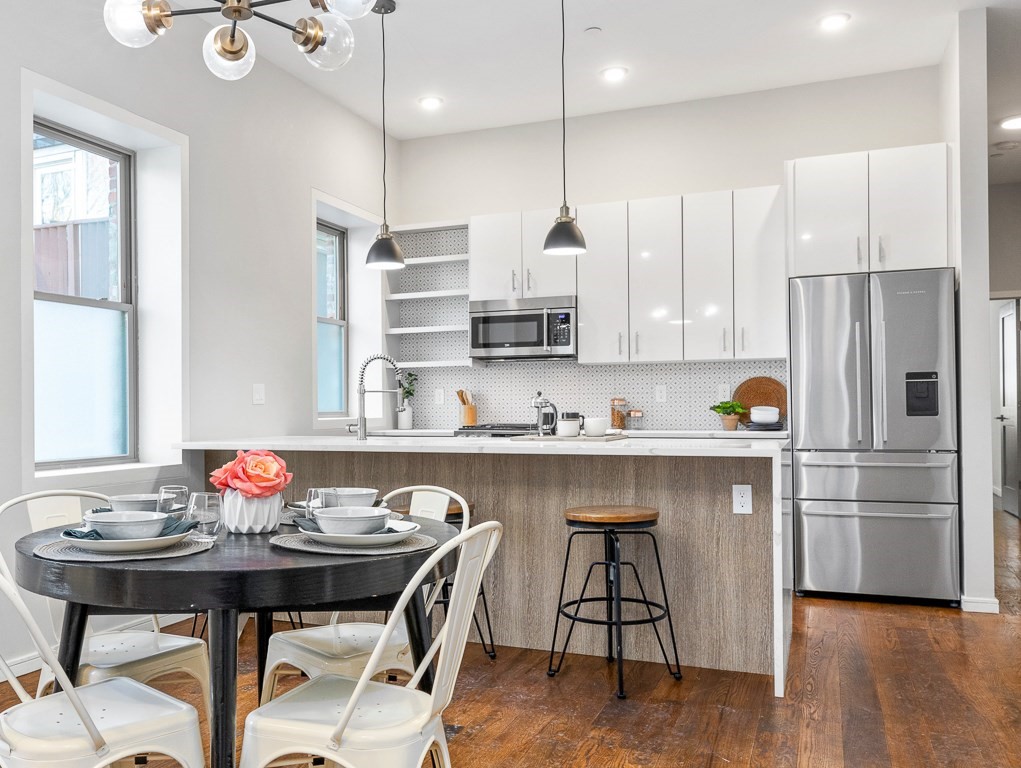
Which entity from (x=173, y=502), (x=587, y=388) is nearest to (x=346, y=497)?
(x=173, y=502)

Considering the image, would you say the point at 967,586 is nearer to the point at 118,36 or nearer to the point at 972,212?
the point at 972,212

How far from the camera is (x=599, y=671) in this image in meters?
3.12

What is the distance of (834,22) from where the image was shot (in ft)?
13.6

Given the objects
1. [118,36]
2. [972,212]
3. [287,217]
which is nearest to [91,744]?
[118,36]

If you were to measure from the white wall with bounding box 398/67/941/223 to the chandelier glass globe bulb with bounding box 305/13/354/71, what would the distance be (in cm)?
339

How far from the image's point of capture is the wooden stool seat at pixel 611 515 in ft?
9.34

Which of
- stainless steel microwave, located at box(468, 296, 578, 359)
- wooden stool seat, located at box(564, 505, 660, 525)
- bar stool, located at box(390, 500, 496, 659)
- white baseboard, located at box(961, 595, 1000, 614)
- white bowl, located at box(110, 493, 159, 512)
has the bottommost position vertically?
white baseboard, located at box(961, 595, 1000, 614)

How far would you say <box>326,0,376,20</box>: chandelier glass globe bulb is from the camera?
2117mm

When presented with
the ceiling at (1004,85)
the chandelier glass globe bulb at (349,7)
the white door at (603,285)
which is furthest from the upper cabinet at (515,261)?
the chandelier glass globe bulb at (349,7)

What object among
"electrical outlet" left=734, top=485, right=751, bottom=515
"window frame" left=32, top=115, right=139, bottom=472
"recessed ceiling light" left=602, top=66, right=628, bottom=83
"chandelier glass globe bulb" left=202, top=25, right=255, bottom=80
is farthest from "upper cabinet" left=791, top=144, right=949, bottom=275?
"window frame" left=32, top=115, right=139, bottom=472

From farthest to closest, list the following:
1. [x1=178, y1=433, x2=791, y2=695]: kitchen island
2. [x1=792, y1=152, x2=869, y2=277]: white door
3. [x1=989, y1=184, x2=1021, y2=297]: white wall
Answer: [x1=989, y1=184, x2=1021, y2=297]: white wall → [x1=792, y1=152, x2=869, y2=277]: white door → [x1=178, y1=433, x2=791, y2=695]: kitchen island

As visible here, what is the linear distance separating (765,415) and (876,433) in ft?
2.15

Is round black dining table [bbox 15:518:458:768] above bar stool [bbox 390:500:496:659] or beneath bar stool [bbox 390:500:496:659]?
above

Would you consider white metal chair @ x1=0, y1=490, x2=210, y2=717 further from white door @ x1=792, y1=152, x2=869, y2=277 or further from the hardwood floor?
white door @ x1=792, y1=152, x2=869, y2=277
